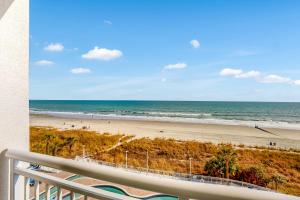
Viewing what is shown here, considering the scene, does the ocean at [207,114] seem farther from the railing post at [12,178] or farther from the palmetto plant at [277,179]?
the railing post at [12,178]

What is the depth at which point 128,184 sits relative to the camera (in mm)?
772

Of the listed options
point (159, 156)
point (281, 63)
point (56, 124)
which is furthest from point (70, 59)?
point (281, 63)

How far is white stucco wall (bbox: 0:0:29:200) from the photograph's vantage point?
1.31m

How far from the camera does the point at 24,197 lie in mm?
1296

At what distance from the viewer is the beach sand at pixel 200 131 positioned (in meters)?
15.8

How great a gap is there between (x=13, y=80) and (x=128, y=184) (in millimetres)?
848

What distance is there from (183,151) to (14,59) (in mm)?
13778

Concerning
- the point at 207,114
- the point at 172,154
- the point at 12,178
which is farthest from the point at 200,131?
the point at 12,178

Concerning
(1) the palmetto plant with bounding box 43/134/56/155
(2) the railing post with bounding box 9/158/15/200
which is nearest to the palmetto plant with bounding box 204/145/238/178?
(1) the palmetto plant with bounding box 43/134/56/155

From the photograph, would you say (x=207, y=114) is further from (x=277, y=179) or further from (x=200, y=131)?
(x=277, y=179)

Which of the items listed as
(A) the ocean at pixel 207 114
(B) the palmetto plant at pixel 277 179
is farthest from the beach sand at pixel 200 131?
(B) the palmetto plant at pixel 277 179

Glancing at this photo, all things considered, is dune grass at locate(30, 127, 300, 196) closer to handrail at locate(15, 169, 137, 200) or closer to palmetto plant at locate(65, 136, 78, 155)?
palmetto plant at locate(65, 136, 78, 155)

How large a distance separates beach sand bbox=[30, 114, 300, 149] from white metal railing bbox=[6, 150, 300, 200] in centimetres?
1529

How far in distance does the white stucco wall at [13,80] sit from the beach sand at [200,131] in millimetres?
15125
